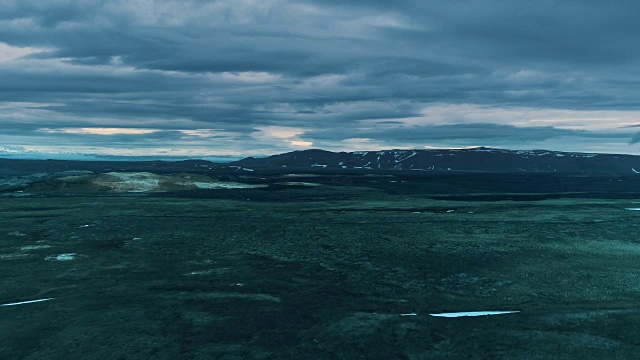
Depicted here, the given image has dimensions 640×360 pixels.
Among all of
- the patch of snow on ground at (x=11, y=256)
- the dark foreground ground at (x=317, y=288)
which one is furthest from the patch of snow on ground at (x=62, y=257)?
the patch of snow on ground at (x=11, y=256)

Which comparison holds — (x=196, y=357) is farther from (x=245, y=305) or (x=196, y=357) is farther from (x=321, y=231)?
(x=321, y=231)

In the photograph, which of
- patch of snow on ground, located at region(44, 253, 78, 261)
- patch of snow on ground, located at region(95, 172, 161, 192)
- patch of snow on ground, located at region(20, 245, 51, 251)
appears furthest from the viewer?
patch of snow on ground, located at region(95, 172, 161, 192)

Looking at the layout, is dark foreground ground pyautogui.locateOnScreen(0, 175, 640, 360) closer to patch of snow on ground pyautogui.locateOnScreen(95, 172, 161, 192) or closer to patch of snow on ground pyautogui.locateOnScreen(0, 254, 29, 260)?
patch of snow on ground pyautogui.locateOnScreen(0, 254, 29, 260)

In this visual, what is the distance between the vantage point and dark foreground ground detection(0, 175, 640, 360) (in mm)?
17641

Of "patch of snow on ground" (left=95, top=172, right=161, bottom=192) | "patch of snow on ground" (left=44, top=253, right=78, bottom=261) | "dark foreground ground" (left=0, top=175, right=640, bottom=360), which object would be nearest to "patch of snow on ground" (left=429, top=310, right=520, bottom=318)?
"dark foreground ground" (left=0, top=175, right=640, bottom=360)

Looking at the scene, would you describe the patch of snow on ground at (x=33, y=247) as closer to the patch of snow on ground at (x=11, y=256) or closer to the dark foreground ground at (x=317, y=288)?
the dark foreground ground at (x=317, y=288)

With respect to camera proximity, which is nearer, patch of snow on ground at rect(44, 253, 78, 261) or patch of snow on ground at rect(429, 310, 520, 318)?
patch of snow on ground at rect(429, 310, 520, 318)

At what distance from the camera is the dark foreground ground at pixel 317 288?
1764 cm

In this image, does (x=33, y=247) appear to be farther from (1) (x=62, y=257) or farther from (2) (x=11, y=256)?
(1) (x=62, y=257)

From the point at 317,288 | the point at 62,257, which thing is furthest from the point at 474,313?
the point at 62,257

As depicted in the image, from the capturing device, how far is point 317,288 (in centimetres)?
2494

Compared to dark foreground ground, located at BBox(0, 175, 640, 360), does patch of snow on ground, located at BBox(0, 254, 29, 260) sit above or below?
above

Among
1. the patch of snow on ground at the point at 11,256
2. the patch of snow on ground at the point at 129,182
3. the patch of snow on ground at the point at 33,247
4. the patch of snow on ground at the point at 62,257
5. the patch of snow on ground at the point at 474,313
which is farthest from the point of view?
the patch of snow on ground at the point at 129,182

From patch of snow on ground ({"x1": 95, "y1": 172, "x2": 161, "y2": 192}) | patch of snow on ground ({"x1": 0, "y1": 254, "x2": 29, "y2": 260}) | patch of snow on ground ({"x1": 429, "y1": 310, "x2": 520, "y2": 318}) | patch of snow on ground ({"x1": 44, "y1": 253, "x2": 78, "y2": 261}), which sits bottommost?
patch of snow on ground ({"x1": 429, "y1": 310, "x2": 520, "y2": 318})
